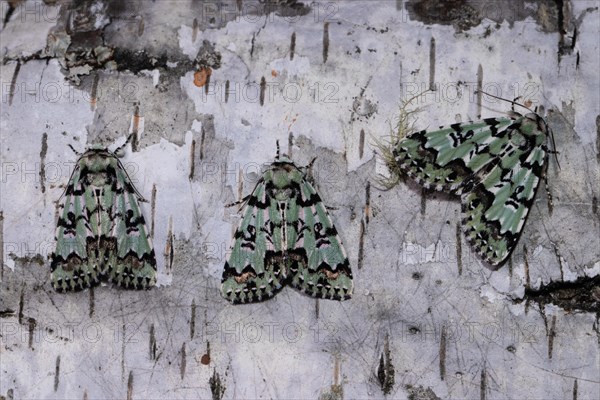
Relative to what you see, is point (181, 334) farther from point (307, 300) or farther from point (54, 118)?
point (54, 118)

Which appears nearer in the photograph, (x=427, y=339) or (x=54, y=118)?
(x=427, y=339)

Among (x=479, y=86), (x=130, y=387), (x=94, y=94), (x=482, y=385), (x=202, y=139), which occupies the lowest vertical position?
(x=130, y=387)

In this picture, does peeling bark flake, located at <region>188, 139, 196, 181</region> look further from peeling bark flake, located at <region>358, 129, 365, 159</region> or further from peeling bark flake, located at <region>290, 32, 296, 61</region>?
peeling bark flake, located at <region>358, 129, 365, 159</region>

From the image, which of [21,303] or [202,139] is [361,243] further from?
[21,303]

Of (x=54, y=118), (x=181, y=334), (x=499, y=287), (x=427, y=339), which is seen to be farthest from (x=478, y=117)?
(x=54, y=118)

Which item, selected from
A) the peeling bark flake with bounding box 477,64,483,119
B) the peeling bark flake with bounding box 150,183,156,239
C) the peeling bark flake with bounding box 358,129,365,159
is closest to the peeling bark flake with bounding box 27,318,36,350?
the peeling bark flake with bounding box 150,183,156,239

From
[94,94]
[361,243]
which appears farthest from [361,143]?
[94,94]

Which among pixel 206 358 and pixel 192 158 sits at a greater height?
pixel 192 158
